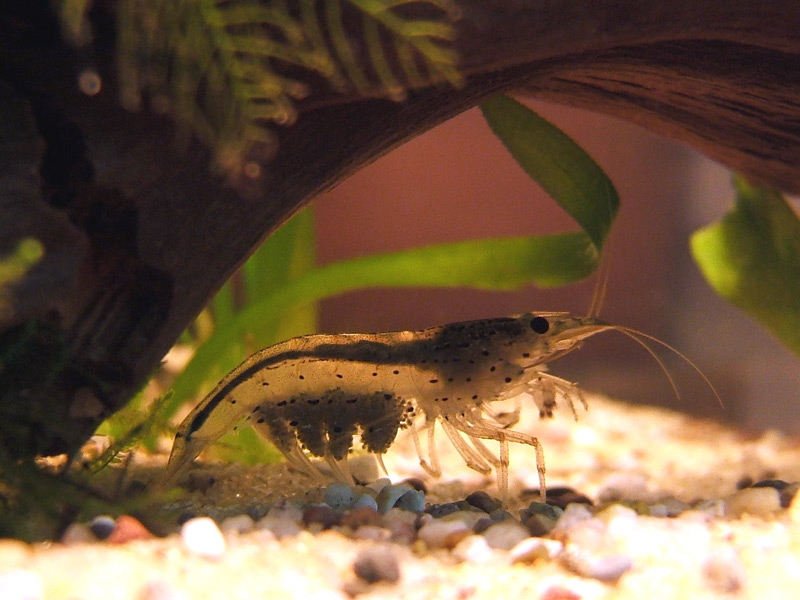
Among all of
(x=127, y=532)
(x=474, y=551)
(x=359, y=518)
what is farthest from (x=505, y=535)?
(x=127, y=532)

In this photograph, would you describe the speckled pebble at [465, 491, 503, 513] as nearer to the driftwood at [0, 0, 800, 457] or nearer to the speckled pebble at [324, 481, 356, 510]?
the speckled pebble at [324, 481, 356, 510]

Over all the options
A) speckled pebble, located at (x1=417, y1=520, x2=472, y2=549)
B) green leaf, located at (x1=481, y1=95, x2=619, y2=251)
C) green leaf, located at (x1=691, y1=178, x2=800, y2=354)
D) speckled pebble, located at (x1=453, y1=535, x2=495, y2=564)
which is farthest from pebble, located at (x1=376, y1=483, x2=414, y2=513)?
green leaf, located at (x1=691, y1=178, x2=800, y2=354)

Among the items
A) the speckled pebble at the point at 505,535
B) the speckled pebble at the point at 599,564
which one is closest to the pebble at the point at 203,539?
the speckled pebble at the point at 505,535

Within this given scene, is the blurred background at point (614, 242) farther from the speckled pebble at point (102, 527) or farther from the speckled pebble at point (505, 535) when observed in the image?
the speckled pebble at point (102, 527)

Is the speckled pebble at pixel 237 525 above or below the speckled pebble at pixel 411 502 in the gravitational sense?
above

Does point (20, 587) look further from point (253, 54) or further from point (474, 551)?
point (253, 54)

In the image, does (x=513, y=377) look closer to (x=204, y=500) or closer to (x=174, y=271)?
(x=204, y=500)
